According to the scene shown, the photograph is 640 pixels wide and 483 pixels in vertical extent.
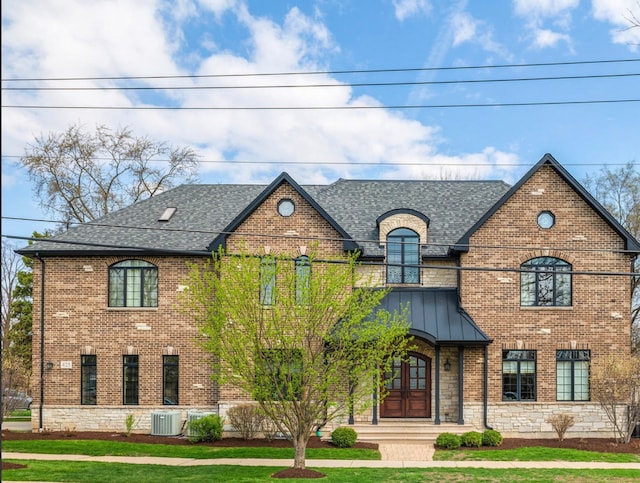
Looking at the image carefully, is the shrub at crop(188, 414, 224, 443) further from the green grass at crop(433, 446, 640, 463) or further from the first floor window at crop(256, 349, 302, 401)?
the green grass at crop(433, 446, 640, 463)

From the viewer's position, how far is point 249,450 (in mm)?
18984

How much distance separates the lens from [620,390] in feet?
65.3

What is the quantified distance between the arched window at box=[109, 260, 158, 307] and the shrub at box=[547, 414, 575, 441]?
13.2 meters

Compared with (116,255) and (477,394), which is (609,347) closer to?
(477,394)

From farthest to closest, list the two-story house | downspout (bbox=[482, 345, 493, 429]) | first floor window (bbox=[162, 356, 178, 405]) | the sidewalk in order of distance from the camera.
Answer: first floor window (bbox=[162, 356, 178, 405])
the two-story house
downspout (bbox=[482, 345, 493, 429])
the sidewalk

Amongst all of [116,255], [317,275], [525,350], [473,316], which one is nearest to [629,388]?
[525,350]

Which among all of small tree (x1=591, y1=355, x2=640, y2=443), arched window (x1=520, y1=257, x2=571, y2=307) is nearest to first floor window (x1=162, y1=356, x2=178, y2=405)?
arched window (x1=520, y1=257, x2=571, y2=307)

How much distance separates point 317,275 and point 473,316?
7.62 meters

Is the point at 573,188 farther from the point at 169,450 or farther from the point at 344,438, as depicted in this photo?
the point at 169,450

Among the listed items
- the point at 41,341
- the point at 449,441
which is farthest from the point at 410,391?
the point at 41,341

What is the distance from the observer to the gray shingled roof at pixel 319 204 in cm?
2331

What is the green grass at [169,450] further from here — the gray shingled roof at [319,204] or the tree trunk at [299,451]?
the gray shingled roof at [319,204]

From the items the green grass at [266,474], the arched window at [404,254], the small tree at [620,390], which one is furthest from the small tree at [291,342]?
the small tree at [620,390]

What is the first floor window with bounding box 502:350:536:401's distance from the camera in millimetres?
21578
